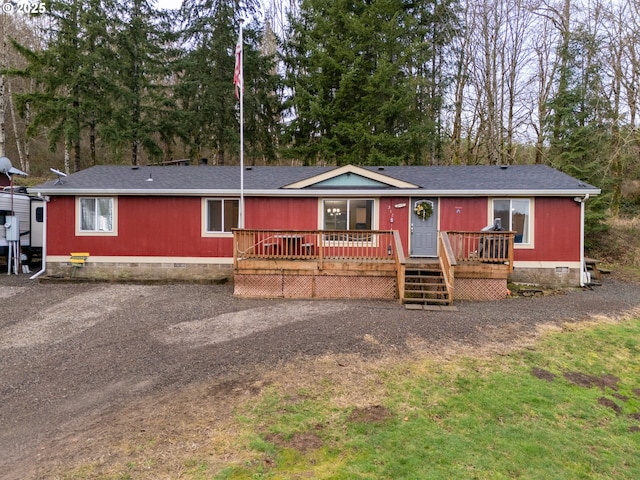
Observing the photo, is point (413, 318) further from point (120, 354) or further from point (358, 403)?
point (120, 354)

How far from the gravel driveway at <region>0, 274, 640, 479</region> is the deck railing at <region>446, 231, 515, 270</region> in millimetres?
1072

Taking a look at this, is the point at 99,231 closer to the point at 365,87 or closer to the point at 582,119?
the point at 365,87

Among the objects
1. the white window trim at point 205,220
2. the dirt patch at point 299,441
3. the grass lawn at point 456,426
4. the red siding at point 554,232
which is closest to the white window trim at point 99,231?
the white window trim at point 205,220

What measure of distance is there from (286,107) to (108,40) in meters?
8.80

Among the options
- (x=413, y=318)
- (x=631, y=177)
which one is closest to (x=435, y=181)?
(x=413, y=318)

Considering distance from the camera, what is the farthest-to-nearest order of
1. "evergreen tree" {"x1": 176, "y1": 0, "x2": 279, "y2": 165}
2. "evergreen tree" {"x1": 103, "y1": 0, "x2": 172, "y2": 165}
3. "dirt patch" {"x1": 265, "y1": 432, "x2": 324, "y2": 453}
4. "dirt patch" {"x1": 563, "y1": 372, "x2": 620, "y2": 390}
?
"evergreen tree" {"x1": 176, "y1": 0, "x2": 279, "y2": 165} → "evergreen tree" {"x1": 103, "y1": 0, "x2": 172, "y2": 165} → "dirt patch" {"x1": 563, "y1": 372, "x2": 620, "y2": 390} → "dirt patch" {"x1": 265, "y1": 432, "x2": 324, "y2": 453}

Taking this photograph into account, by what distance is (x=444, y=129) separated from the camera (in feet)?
72.6

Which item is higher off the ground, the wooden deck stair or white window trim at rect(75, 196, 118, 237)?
white window trim at rect(75, 196, 118, 237)

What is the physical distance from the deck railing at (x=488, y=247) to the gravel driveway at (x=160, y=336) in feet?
3.52

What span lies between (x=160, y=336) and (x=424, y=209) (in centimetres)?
774

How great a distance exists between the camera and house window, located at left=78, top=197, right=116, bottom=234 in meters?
11.4

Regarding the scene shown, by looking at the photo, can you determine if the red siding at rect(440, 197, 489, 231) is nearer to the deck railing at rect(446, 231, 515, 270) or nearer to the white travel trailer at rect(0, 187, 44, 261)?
the deck railing at rect(446, 231, 515, 270)

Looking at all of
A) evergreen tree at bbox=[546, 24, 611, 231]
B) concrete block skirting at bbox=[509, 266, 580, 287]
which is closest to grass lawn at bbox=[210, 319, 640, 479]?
concrete block skirting at bbox=[509, 266, 580, 287]

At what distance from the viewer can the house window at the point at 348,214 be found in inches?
439
